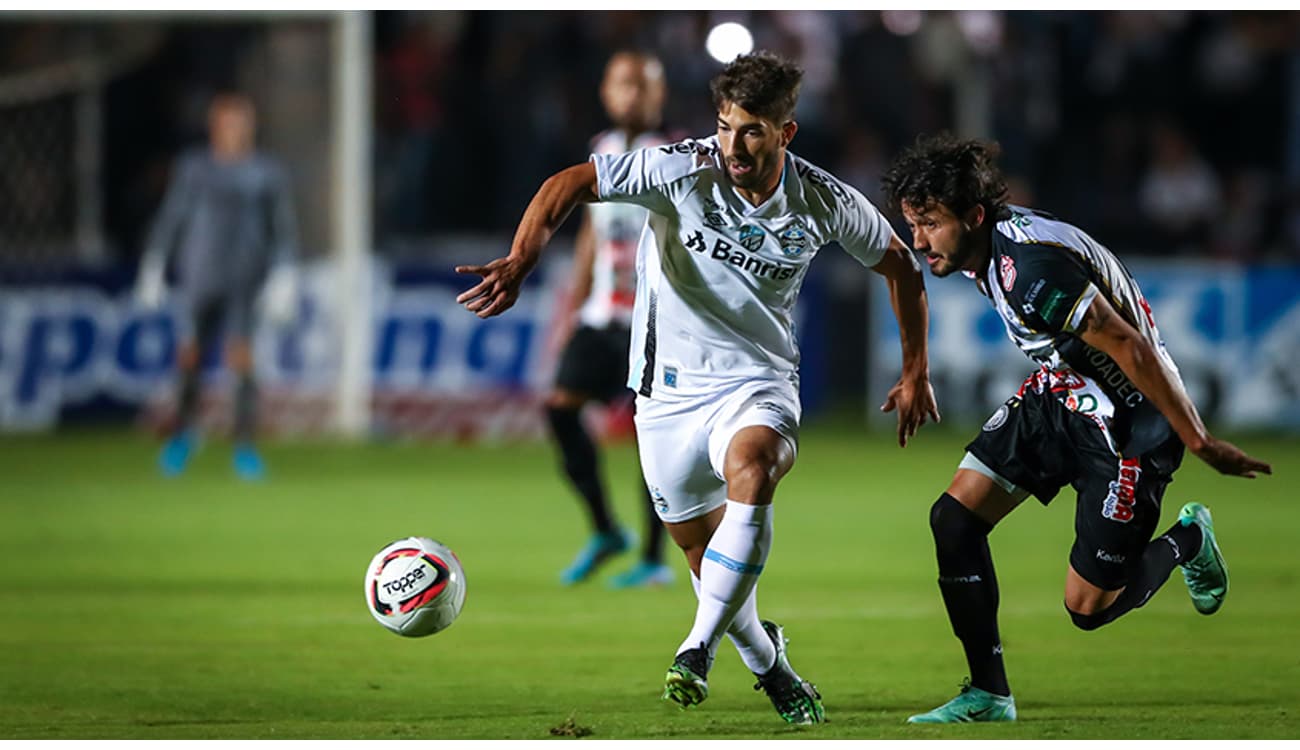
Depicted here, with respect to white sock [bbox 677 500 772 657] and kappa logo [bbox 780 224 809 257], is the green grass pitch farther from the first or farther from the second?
kappa logo [bbox 780 224 809 257]

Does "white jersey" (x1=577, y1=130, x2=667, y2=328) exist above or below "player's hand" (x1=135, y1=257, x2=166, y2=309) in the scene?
above

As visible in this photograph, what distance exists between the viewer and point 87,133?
17.8 metres

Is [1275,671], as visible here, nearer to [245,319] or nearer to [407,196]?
[245,319]

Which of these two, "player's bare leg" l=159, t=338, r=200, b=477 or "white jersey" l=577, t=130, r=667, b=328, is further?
"player's bare leg" l=159, t=338, r=200, b=477

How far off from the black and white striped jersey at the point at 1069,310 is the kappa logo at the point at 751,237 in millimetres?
683

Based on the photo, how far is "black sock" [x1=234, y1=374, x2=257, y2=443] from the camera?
14297 millimetres

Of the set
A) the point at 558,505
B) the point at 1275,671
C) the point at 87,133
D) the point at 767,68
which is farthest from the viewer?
the point at 87,133

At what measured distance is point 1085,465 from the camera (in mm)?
6316

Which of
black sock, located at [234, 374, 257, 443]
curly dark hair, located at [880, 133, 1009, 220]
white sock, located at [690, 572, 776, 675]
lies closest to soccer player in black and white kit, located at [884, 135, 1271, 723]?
curly dark hair, located at [880, 133, 1009, 220]

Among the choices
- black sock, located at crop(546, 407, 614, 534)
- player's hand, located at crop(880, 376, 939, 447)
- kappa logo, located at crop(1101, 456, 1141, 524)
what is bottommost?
black sock, located at crop(546, 407, 614, 534)

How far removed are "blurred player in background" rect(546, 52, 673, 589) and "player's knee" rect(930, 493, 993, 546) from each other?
3158 millimetres

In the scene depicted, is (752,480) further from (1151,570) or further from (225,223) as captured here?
(225,223)

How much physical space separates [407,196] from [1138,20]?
7.35m

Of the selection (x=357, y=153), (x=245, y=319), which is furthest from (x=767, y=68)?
(x=357, y=153)
